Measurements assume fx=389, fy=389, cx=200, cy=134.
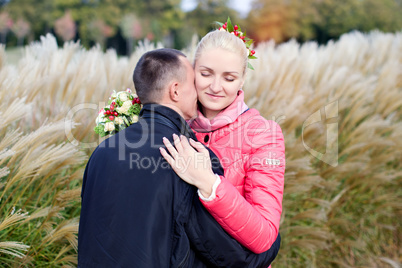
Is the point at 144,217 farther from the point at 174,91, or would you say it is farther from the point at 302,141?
the point at 302,141

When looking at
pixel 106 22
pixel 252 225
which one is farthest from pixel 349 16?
pixel 252 225

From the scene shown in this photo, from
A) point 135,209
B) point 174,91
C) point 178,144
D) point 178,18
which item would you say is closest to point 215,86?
point 174,91

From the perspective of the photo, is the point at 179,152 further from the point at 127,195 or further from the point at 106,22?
the point at 106,22

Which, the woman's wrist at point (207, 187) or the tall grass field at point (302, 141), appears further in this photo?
the tall grass field at point (302, 141)

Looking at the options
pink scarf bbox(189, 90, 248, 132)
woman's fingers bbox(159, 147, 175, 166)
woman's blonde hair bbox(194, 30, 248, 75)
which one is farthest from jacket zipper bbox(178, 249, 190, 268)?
woman's blonde hair bbox(194, 30, 248, 75)

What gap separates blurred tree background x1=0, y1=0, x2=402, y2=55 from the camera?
44062 millimetres

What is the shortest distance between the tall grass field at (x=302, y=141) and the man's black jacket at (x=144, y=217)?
0.92 meters

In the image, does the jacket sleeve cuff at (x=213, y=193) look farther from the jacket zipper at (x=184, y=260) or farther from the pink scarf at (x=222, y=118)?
the pink scarf at (x=222, y=118)

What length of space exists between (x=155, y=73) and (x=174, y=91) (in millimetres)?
125

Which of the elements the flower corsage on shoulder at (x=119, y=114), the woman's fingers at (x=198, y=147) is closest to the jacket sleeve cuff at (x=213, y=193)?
the woman's fingers at (x=198, y=147)

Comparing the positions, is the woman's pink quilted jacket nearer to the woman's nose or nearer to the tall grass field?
the woman's nose

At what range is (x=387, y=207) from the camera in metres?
4.20

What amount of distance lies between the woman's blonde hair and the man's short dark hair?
11.6 inches

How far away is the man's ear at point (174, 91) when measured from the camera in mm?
1873
